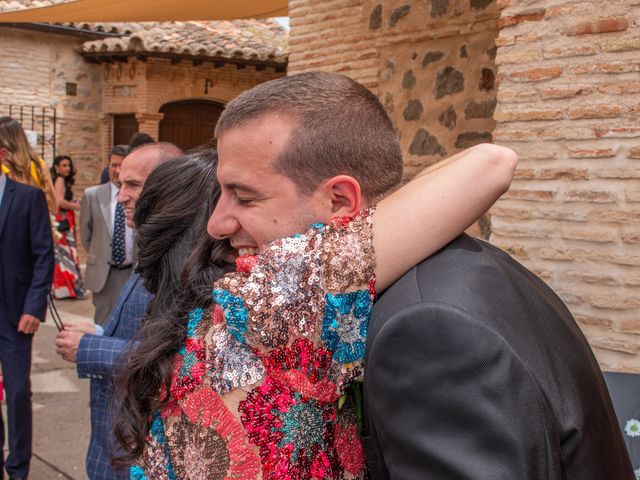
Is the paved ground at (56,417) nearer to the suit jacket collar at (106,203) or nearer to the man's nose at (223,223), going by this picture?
the suit jacket collar at (106,203)

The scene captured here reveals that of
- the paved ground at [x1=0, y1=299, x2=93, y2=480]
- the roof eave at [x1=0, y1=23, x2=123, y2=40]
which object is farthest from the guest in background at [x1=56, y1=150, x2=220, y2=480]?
the roof eave at [x1=0, y1=23, x2=123, y2=40]

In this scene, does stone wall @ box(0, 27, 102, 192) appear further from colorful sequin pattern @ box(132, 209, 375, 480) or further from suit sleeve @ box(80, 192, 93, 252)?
colorful sequin pattern @ box(132, 209, 375, 480)

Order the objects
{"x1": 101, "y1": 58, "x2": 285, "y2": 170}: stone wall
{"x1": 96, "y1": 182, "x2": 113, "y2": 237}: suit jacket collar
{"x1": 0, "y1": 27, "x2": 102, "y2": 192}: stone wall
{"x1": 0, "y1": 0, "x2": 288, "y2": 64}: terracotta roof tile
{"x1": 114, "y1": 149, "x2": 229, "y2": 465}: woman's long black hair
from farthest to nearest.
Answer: {"x1": 101, "y1": 58, "x2": 285, "y2": 170}: stone wall < {"x1": 0, "y1": 0, "x2": 288, "y2": 64}: terracotta roof tile < {"x1": 0, "y1": 27, "x2": 102, "y2": 192}: stone wall < {"x1": 96, "y1": 182, "x2": 113, "y2": 237}: suit jacket collar < {"x1": 114, "y1": 149, "x2": 229, "y2": 465}: woman's long black hair

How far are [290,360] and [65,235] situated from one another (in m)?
9.34

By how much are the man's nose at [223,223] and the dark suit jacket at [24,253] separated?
135 inches

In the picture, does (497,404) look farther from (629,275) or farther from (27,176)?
(27,176)

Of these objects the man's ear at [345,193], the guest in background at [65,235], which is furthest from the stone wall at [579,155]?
the guest in background at [65,235]

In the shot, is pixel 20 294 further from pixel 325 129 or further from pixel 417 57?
pixel 417 57

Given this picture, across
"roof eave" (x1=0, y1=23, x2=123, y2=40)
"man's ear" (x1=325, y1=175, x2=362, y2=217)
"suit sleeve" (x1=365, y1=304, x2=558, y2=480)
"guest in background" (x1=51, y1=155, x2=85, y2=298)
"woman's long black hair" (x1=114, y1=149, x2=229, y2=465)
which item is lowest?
"guest in background" (x1=51, y1=155, x2=85, y2=298)

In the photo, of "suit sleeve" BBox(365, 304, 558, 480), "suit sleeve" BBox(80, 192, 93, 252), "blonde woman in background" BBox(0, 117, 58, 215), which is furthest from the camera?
"suit sleeve" BBox(80, 192, 93, 252)

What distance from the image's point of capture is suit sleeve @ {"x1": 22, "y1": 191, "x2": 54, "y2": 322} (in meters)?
4.36

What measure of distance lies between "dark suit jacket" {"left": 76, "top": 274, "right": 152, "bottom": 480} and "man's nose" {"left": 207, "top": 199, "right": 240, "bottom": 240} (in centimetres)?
119

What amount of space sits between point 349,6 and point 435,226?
6.10 meters

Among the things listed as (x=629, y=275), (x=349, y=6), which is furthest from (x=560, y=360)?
(x=349, y=6)
